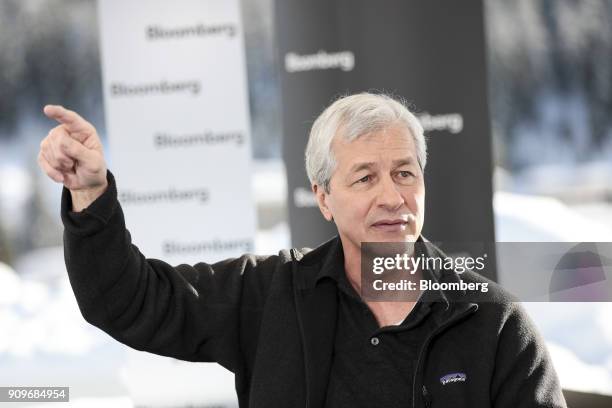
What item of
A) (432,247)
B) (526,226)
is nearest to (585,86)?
(526,226)

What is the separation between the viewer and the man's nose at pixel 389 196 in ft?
6.01

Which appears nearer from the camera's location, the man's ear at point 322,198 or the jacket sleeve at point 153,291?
the jacket sleeve at point 153,291

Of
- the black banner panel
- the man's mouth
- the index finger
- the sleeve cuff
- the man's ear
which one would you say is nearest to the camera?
the index finger

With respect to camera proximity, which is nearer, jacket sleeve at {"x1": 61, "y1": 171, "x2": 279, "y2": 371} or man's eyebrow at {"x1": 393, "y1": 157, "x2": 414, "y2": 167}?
jacket sleeve at {"x1": 61, "y1": 171, "x2": 279, "y2": 371}

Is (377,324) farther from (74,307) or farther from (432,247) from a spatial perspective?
(74,307)

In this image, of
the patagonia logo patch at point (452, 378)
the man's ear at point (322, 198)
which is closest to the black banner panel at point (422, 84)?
the man's ear at point (322, 198)

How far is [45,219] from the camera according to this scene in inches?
166

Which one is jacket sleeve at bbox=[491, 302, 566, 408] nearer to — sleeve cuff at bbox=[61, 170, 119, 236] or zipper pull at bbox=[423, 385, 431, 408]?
zipper pull at bbox=[423, 385, 431, 408]

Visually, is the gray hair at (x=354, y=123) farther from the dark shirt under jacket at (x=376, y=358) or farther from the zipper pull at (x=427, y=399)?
the zipper pull at (x=427, y=399)

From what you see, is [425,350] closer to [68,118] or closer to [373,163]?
[373,163]

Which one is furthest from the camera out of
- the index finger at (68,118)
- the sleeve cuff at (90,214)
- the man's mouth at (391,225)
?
the man's mouth at (391,225)

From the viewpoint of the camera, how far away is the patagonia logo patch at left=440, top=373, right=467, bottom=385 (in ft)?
5.73

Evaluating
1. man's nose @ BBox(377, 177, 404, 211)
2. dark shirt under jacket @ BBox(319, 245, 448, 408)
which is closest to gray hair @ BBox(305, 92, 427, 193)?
man's nose @ BBox(377, 177, 404, 211)

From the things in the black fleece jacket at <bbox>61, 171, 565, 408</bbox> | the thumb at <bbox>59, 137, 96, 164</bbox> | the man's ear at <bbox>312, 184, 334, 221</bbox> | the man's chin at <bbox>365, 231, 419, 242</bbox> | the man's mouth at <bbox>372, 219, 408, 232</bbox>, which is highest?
the thumb at <bbox>59, 137, 96, 164</bbox>
